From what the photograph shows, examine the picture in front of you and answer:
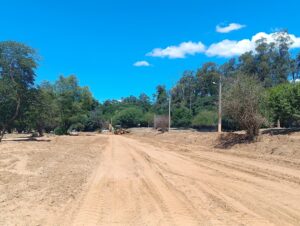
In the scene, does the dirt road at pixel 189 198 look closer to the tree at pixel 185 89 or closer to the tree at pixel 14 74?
the tree at pixel 14 74

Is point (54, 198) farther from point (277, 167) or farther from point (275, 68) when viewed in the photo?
point (275, 68)

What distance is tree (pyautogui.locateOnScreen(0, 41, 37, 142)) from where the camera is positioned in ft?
118

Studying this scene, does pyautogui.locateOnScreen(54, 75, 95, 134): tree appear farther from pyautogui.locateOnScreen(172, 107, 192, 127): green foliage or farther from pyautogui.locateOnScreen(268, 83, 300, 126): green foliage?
pyautogui.locateOnScreen(268, 83, 300, 126): green foliage

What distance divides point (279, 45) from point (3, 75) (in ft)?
209

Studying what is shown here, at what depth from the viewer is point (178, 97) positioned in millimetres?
125438

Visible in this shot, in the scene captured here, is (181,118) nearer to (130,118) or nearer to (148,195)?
(130,118)

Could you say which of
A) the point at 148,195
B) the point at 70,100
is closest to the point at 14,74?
the point at 148,195

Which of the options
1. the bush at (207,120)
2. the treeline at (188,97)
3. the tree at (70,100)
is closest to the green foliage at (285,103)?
the treeline at (188,97)

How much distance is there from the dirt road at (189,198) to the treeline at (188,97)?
1479cm

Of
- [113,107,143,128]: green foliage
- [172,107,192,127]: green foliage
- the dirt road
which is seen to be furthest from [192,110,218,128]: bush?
the dirt road

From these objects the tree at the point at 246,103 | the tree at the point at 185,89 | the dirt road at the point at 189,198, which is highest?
the tree at the point at 185,89

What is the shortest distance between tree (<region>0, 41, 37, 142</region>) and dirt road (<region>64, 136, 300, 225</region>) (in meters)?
23.2

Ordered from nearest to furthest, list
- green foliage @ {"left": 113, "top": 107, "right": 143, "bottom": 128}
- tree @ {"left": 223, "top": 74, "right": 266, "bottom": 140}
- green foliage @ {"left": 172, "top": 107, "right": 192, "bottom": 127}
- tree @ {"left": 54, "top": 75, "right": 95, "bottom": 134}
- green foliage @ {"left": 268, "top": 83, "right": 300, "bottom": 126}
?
1. tree @ {"left": 223, "top": 74, "right": 266, "bottom": 140}
2. green foliage @ {"left": 268, "top": 83, "right": 300, "bottom": 126}
3. tree @ {"left": 54, "top": 75, "right": 95, "bottom": 134}
4. green foliage @ {"left": 172, "top": 107, "right": 192, "bottom": 127}
5. green foliage @ {"left": 113, "top": 107, "right": 143, "bottom": 128}

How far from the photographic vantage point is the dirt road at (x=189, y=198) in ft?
25.4
